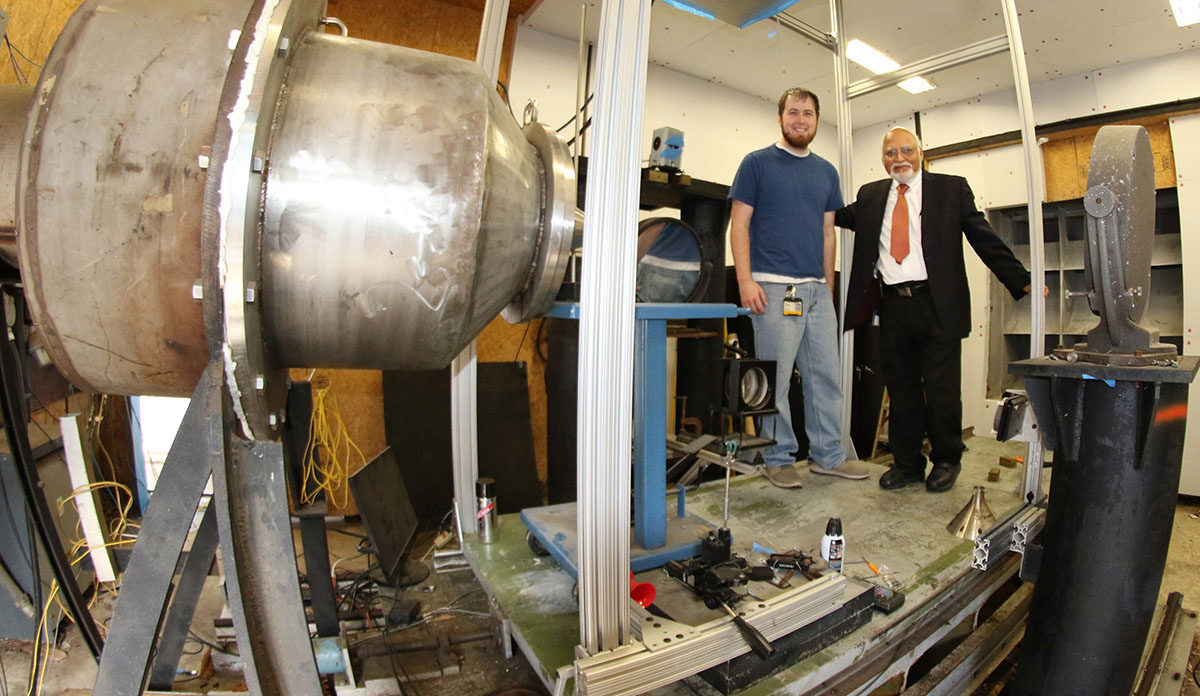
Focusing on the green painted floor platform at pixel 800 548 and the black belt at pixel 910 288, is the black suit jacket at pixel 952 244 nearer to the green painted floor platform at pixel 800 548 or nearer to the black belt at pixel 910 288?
the black belt at pixel 910 288

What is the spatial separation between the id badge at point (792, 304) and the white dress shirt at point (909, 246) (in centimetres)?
37

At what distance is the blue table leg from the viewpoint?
1.42 m

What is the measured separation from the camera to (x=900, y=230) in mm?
2150

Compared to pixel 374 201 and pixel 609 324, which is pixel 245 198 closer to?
pixel 374 201

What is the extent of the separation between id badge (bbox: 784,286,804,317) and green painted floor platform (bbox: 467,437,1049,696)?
66 cm

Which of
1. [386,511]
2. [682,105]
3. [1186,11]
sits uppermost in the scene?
[1186,11]

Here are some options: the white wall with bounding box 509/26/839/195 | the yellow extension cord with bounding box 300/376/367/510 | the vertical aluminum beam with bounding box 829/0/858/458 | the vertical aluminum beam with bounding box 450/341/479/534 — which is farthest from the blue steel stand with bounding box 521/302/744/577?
the white wall with bounding box 509/26/839/195

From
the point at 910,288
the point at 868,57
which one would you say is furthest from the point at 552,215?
the point at 868,57

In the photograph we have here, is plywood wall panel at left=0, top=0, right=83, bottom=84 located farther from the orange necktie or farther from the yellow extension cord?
the orange necktie

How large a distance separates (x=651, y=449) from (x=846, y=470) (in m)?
1.21

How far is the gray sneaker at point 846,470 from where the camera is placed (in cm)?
224

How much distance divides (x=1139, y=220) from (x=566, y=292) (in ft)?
4.27

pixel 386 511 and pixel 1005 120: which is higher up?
pixel 1005 120

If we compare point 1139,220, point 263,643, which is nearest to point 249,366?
point 263,643
